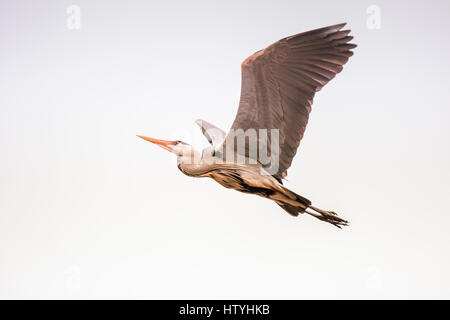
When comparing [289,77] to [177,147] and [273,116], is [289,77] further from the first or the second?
[177,147]

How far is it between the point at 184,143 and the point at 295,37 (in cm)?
141

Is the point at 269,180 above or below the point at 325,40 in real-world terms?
below

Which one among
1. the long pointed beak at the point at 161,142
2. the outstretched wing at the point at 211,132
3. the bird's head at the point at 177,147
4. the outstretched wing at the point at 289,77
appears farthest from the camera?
the outstretched wing at the point at 211,132

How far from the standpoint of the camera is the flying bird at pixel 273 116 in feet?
19.8

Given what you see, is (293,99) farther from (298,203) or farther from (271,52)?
(298,203)

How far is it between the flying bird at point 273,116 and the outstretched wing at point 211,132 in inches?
11.5

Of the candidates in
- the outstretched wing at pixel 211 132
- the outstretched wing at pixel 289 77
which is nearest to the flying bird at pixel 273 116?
the outstretched wing at pixel 289 77

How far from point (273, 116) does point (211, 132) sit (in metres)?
0.93

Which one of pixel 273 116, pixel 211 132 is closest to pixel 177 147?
pixel 211 132

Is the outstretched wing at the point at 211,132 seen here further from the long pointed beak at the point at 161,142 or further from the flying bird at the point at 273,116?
the long pointed beak at the point at 161,142

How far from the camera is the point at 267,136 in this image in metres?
6.30

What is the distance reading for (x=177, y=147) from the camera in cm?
643

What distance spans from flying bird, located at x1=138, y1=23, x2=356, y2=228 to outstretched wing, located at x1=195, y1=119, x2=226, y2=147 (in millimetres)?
292

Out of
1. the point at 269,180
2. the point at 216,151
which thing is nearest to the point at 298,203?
the point at 269,180
